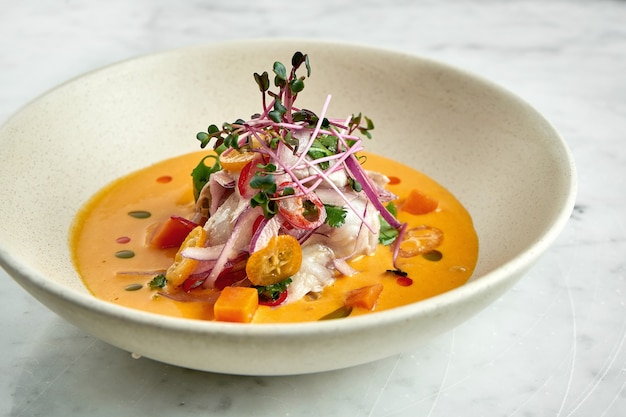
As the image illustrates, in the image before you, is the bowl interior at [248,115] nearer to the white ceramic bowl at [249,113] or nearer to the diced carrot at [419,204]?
the white ceramic bowl at [249,113]

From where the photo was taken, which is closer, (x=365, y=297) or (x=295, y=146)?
(x=365, y=297)

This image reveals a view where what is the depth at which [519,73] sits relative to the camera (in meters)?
5.36

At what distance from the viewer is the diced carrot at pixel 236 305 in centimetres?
279

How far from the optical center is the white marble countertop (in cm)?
273

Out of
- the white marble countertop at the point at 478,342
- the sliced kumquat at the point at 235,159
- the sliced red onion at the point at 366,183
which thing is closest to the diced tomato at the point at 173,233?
the sliced kumquat at the point at 235,159

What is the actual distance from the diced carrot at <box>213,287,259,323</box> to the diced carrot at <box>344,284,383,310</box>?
319mm

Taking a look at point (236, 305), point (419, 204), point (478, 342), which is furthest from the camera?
point (419, 204)

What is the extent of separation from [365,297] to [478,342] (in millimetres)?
453

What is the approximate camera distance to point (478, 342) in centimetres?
304

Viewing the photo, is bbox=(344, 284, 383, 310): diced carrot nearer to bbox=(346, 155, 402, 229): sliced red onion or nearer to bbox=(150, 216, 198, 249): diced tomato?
bbox=(346, 155, 402, 229): sliced red onion

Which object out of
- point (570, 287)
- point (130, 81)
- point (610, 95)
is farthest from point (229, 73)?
point (610, 95)

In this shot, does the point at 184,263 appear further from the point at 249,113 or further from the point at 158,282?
the point at 249,113

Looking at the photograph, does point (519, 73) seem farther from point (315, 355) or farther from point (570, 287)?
point (315, 355)

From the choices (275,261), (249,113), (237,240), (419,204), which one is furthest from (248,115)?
(275,261)
